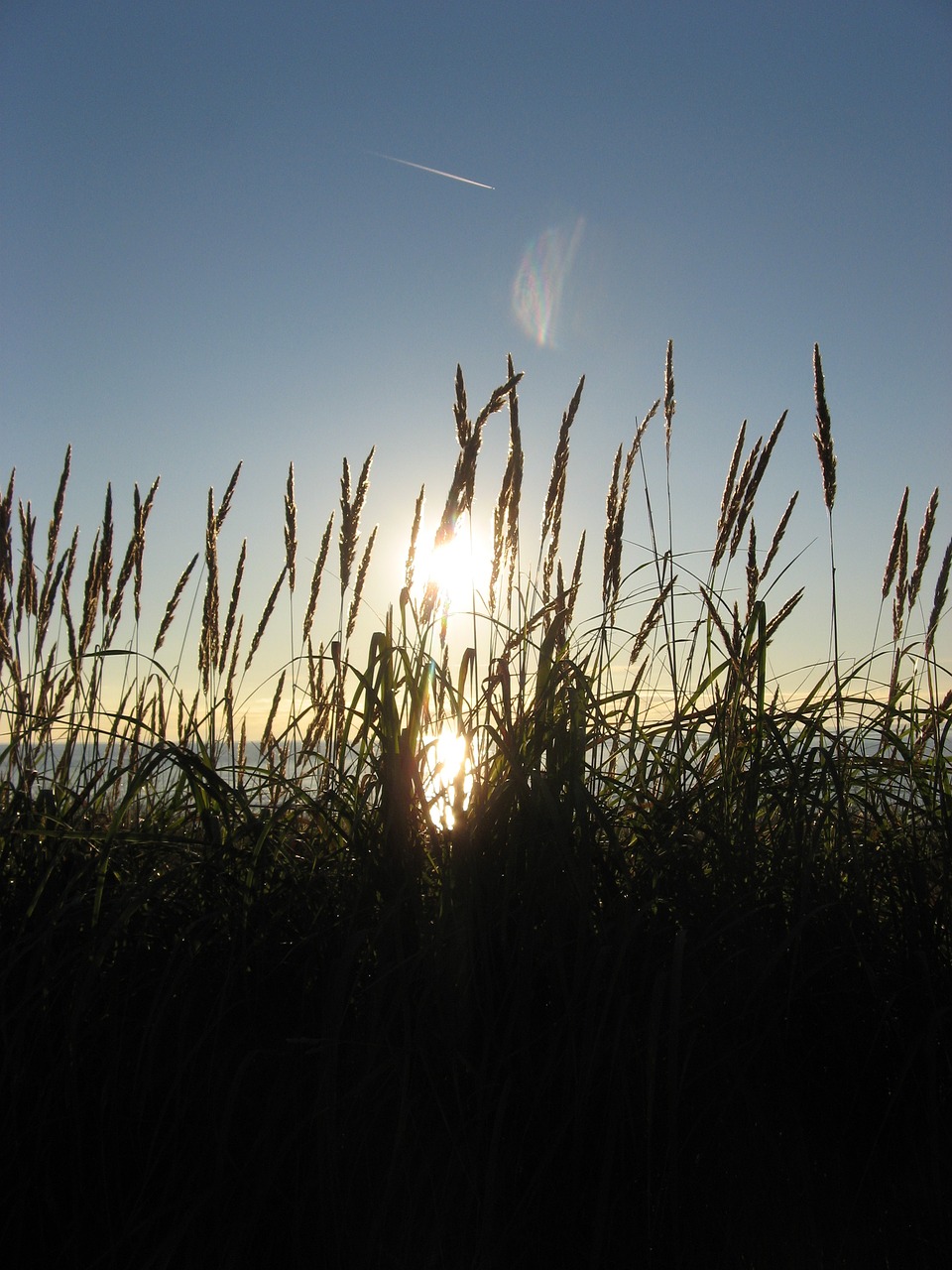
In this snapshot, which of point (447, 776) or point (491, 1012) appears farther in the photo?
point (447, 776)

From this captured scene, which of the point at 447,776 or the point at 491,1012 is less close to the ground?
the point at 447,776

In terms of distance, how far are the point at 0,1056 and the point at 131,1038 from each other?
0.17 m

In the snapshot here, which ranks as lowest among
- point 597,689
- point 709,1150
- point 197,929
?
point 709,1150

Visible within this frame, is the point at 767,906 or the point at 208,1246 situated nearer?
the point at 208,1246

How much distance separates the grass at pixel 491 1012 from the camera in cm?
97

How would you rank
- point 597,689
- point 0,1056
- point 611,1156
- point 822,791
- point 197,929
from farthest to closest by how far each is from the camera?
point 597,689 → point 822,791 → point 197,929 → point 0,1056 → point 611,1156

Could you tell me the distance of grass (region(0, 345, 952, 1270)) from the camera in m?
0.97

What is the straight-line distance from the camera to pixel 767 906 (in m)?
1.18

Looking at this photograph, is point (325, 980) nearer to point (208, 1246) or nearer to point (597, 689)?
point (208, 1246)

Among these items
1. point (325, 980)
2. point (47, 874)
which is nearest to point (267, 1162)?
point (325, 980)

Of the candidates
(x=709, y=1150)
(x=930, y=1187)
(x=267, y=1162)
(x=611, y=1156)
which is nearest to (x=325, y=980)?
(x=267, y=1162)

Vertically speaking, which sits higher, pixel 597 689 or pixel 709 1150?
pixel 597 689

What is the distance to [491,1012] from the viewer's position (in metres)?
1.05

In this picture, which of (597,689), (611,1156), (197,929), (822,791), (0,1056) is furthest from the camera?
(597,689)
